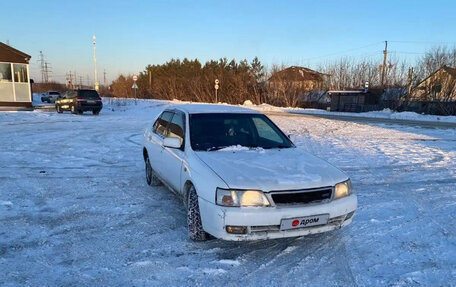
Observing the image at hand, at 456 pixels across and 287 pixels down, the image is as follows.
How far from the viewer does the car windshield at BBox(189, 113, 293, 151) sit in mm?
4417

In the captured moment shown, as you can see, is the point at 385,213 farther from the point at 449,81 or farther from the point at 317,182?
the point at 449,81

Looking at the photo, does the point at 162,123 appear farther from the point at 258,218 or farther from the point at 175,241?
the point at 258,218

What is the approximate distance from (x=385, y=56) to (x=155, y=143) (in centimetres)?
4079

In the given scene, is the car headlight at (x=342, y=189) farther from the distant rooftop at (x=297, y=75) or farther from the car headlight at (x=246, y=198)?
the distant rooftop at (x=297, y=75)

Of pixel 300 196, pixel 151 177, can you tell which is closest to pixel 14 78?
pixel 151 177

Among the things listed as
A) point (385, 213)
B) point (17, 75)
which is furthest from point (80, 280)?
point (17, 75)

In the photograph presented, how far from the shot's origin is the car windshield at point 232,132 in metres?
4.42

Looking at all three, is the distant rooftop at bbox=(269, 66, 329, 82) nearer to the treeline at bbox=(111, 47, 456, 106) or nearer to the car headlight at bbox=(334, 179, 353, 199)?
the treeline at bbox=(111, 47, 456, 106)

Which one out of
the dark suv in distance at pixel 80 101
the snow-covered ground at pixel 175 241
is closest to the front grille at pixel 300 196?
the snow-covered ground at pixel 175 241

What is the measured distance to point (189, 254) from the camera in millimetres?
3514

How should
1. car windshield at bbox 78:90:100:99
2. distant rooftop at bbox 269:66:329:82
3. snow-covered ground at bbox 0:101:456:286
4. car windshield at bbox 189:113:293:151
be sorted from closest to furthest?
snow-covered ground at bbox 0:101:456:286 → car windshield at bbox 189:113:293:151 → car windshield at bbox 78:90:100:99 → distant rooftop at bbox 269:66:329:82

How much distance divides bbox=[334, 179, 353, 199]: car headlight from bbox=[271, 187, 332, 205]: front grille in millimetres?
161

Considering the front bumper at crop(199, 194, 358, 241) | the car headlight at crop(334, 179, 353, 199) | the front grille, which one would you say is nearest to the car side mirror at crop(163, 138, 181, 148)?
the front bumper at crop(199, 194, 358, 241)

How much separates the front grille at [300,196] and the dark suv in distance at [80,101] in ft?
72.5
